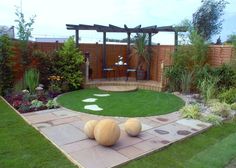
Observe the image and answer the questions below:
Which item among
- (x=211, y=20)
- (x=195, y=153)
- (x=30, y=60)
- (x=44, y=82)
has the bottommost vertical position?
(x=195, y=153)

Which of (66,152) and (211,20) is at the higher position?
(211,20)

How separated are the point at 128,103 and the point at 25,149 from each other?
11.3 feet

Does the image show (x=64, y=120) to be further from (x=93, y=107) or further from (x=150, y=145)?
(x=150, y=145)

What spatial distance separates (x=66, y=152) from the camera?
3.35 metres

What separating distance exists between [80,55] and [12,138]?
496cm

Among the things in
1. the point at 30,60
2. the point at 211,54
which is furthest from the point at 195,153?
the point at 30,60

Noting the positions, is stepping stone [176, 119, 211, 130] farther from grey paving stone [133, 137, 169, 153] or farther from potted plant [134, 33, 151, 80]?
potted plant [134, 33, 151, 80]

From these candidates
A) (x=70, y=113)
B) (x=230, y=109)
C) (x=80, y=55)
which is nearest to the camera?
(x=70, y=113)

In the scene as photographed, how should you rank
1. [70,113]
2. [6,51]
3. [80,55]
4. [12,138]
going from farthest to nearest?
[80,55] < [6,51] < [70,113] < [12,138]

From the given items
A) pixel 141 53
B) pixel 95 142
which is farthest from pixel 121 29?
pixel 95 142

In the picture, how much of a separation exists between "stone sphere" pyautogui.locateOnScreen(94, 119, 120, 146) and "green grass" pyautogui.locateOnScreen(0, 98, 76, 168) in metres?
0.60

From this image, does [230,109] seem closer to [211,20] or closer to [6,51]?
[6,51]

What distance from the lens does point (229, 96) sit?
6273 millimetres

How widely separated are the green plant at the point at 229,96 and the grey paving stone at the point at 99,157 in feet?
13.7
